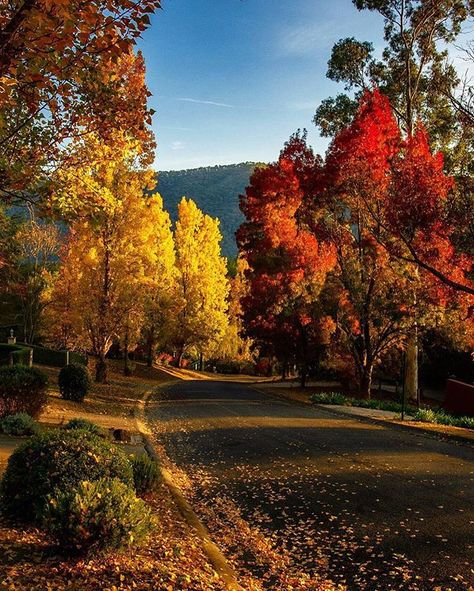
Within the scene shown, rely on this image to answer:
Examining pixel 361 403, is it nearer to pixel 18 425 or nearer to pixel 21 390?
pixel 21 390

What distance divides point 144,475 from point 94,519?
308 cm

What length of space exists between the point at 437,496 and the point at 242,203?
26.3 metres

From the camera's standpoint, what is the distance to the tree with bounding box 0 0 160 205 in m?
4.29

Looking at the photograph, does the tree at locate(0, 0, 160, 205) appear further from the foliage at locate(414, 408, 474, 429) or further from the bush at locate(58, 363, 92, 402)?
the foliage at locate(414, 408, 474, 429)

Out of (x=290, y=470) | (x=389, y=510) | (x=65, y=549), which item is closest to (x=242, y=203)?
(x=290, y=470)

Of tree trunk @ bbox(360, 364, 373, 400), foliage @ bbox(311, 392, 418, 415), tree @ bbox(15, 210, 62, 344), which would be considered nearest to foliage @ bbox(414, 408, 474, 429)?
foliage @ bbox(311, 392, 418, 415)

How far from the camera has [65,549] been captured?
454 cm

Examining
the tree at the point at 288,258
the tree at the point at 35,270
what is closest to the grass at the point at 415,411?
the tree at the point at 288,258

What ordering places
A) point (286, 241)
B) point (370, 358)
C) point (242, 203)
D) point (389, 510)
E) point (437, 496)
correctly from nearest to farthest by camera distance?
point (389, 510) < point (437, 496) < point (370, 358) < point (286, 241) < point (242, 203)

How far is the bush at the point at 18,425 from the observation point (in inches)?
435

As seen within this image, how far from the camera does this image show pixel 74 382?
18078 millimetres

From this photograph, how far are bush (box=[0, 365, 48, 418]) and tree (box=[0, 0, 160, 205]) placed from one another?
655cm

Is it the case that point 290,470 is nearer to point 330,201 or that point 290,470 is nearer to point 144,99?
point 144,99

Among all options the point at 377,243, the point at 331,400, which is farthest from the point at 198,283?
the point at 377,243
